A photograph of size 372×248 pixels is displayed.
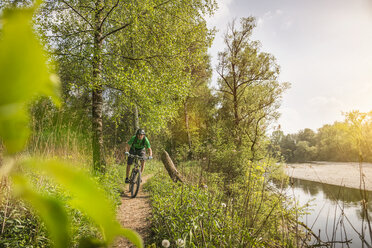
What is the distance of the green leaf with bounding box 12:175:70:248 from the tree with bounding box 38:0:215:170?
17.3 feet

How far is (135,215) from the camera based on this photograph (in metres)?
3.74

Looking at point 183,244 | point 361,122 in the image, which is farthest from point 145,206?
point 361,122

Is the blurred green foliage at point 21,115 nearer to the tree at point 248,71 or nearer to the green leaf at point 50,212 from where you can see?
the green leaf at point 50,212

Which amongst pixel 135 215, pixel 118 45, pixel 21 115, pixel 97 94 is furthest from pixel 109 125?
pixel 21 115

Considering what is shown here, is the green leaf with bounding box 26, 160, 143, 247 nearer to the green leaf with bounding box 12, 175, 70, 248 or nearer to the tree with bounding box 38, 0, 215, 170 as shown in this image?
the green leaf with bounding box 12, 175, 70, 248

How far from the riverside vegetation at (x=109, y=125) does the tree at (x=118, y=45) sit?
4 centimetres

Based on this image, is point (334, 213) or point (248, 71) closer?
point (334, 213)

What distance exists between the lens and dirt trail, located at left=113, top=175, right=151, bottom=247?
303 cm

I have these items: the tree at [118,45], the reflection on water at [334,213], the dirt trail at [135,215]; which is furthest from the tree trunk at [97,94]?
the reflection on water at [334,213]

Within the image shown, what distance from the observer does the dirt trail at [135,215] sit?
3.03 meters

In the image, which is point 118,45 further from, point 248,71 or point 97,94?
point 248,71

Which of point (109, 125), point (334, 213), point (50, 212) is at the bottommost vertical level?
point (334, 213)

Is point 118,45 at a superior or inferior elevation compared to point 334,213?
superior

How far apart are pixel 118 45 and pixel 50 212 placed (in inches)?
255
